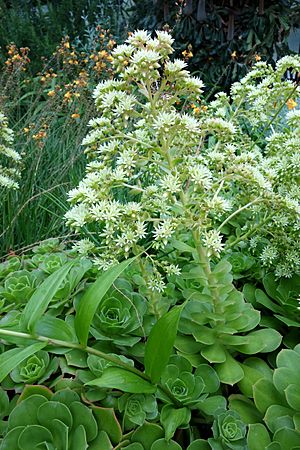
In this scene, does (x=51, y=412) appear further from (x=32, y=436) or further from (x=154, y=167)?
(x=154, y=167)

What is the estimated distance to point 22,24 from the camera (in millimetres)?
5707

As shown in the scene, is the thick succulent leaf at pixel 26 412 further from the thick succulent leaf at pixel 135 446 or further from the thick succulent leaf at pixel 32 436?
the thick succulent leaf at pixel 135 446

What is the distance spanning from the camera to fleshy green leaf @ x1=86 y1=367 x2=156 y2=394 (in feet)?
2.70

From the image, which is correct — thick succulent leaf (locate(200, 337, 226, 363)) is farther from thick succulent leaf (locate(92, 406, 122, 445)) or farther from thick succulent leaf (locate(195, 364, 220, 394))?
thick succulent leaf (locate(92, 406, 122, 445))

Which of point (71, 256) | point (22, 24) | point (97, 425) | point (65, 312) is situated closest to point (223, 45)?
point (22, 24)

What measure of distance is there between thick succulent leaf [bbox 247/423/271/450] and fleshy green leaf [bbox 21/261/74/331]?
47 centimetres

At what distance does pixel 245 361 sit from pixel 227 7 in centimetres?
481

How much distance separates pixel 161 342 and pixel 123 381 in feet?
0.33

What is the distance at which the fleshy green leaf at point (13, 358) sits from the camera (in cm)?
76

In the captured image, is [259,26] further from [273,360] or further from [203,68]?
[273,360]

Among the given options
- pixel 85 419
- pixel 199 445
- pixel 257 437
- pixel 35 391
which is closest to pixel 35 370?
pixel 35 391

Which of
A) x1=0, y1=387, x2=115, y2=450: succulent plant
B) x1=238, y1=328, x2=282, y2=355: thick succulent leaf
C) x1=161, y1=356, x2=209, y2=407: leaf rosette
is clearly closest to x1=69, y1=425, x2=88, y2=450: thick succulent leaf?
x1=0, y1=387, x2=115, y2=450: succulent plant

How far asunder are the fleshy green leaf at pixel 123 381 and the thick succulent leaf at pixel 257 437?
209mm

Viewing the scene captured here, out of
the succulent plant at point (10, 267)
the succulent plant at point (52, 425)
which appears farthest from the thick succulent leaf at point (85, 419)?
the succulent plant at point (10, 267)
